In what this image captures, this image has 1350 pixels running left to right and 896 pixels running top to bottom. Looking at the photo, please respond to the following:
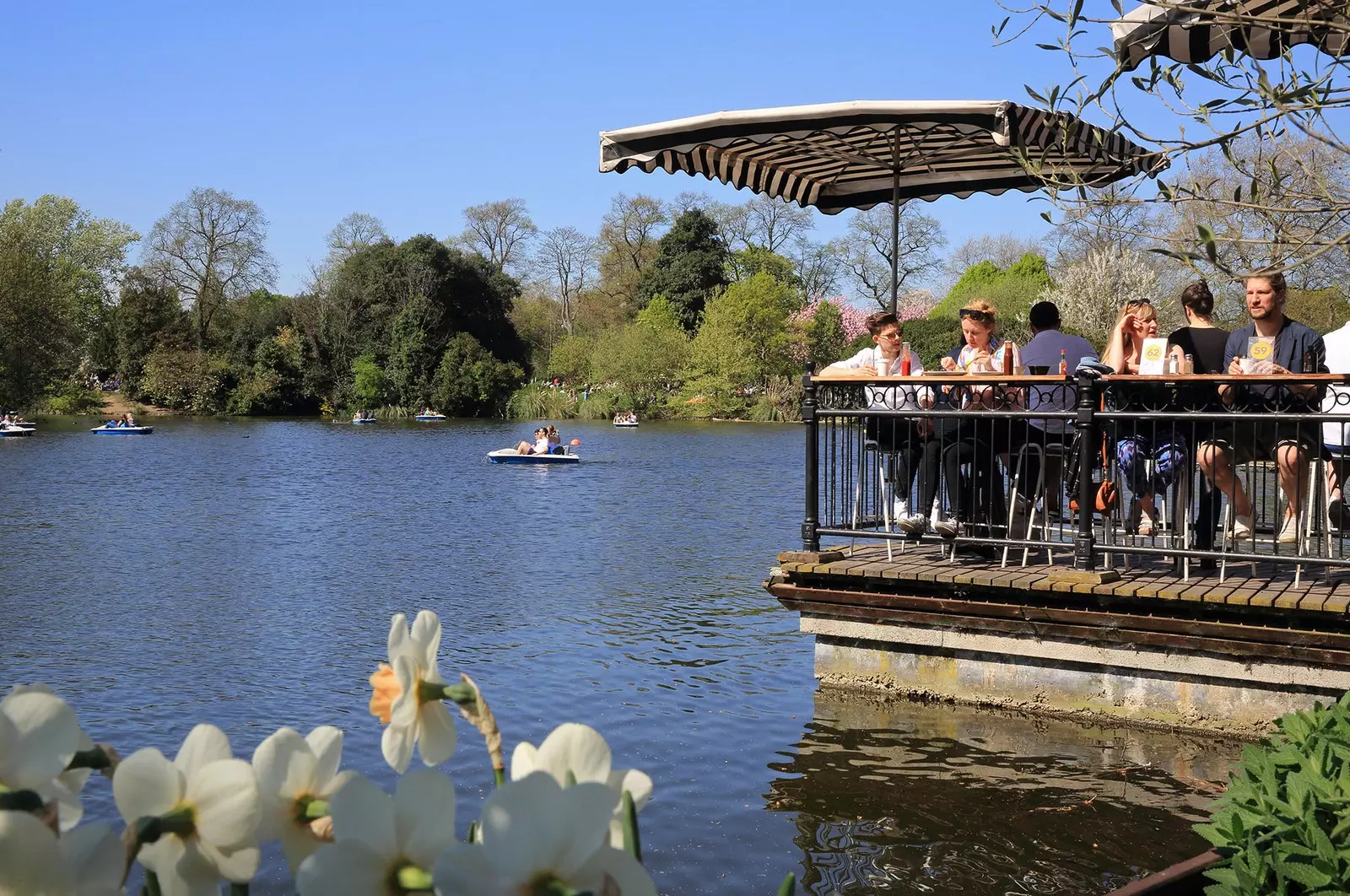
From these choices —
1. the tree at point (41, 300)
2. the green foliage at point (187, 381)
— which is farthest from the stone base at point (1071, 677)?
the green foliage at point (187, 381)

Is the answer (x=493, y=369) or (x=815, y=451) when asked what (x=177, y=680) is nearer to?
(x=815, y=451)

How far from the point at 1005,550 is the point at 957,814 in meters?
2.21

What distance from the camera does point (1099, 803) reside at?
6.45 meters

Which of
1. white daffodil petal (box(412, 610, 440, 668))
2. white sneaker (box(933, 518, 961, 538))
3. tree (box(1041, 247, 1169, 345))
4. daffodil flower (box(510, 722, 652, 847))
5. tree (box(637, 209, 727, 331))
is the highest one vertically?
tree (box(637, 209, 727, 331))

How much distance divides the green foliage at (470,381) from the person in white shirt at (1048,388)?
7067 centimetres

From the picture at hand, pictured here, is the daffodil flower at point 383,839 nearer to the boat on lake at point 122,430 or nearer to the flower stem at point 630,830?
the flower stem at point 630,830

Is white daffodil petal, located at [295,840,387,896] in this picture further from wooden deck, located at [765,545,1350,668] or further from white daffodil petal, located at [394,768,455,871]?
wooden deck, located at [765,545,1350,668]

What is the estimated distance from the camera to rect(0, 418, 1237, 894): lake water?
6.17 metres

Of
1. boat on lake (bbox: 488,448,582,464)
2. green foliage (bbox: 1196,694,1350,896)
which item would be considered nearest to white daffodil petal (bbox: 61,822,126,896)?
green foliage (bbox: 1196,694,1350,896)

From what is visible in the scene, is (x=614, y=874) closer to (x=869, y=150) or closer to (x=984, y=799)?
(x=984, y=799)

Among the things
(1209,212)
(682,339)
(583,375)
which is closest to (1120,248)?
(682,339)

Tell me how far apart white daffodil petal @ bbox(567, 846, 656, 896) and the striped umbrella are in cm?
541

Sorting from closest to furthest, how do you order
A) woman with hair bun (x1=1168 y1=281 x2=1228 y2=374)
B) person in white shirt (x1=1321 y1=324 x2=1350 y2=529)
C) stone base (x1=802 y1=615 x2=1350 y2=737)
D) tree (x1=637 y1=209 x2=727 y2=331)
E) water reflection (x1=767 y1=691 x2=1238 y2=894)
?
water reflection (x1=767 y1=691 x2=1238 y2=894) → stone base (x1=802 y1=615 x2=1350 y2=737) → person in white shirt (x1=1321 y1=324 x2=1350 y2=529) → woman with hair bun (x1=1168 y1=281 x2=1228 y2=374) → tree (x1=637 y1=209 x2=727 y2=331)

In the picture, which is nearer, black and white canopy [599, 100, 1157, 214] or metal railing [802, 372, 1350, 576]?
metal railing [802, 372, 1350, 576]
